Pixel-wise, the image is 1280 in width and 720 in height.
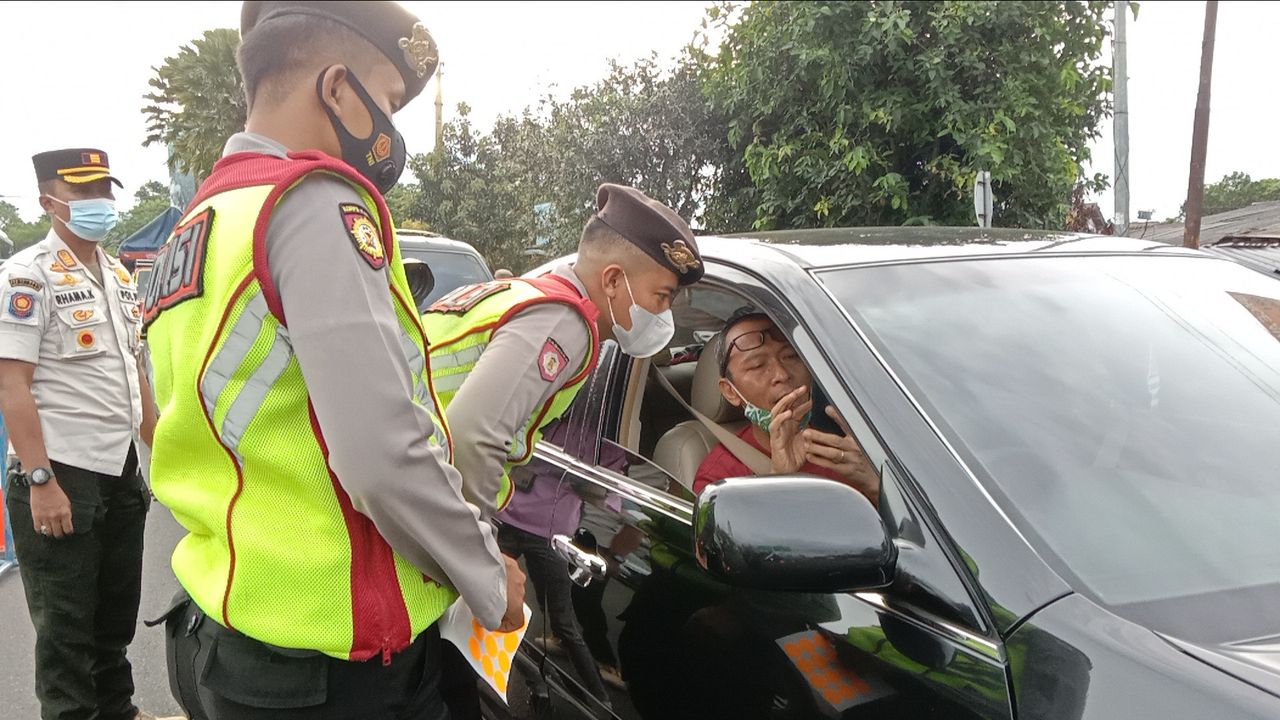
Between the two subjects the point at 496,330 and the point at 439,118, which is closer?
the point at 496,330

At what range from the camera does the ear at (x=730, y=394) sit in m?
2.54

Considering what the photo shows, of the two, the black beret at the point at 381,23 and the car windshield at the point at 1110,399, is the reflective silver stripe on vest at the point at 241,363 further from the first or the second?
the car windshield at the point at 1110,399

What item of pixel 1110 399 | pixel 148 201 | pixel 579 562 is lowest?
pixel 579 562

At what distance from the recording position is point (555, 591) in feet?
7.66

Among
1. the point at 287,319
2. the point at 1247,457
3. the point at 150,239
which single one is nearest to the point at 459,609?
the point at 287,319

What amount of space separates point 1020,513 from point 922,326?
498 millimetres

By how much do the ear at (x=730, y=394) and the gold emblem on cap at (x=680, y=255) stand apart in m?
0.49

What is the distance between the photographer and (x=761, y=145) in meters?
11.3

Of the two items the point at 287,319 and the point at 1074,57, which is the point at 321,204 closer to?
the point at 287,319

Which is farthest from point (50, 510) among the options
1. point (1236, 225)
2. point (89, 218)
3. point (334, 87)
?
point (1236, 225)

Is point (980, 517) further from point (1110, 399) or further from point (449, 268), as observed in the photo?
point (449, 268)

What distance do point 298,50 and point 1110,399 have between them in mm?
1484

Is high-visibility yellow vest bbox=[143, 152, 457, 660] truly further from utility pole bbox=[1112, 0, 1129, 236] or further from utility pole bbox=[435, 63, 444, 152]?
utility pole bbox=[435, 63, 444, 152]

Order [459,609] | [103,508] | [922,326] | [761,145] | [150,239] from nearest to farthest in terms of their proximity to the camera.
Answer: [459,609], [922,326], [103,508], [761,145], [150,239]
